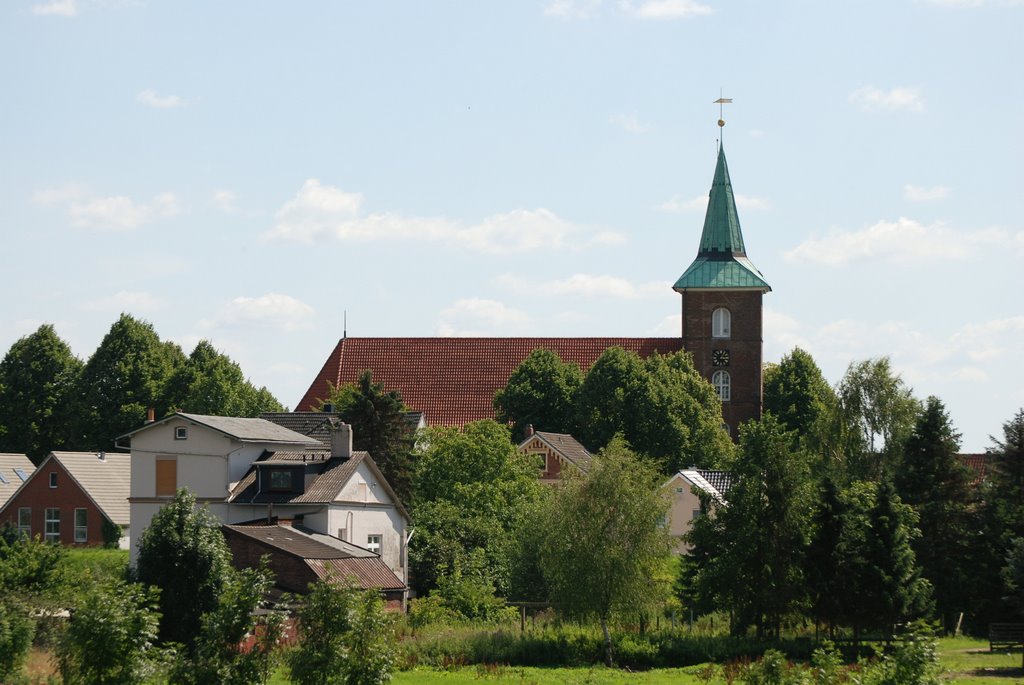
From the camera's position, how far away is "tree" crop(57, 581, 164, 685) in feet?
91.1

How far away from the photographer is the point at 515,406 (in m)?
86.0

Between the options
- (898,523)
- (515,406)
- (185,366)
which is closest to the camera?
(898,523)

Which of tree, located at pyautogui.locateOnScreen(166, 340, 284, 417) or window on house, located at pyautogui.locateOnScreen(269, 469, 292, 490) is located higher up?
tree, located at pyautogui.locateOnScreen(166, 340, 284, 417)

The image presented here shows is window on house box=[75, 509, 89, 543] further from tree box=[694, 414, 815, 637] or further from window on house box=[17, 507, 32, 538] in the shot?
tree box=[694, 414, 815, 637]

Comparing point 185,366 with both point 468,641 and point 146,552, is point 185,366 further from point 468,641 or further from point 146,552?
point 146,552

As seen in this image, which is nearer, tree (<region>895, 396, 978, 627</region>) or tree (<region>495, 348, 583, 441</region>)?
tree (<region>895, 396, 978, 627</region>)

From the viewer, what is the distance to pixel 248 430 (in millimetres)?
54219

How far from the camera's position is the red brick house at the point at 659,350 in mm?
96438

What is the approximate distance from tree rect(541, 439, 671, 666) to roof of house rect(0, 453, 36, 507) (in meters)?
36.8

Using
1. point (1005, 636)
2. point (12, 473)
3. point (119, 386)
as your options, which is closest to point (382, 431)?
point (12, 473)

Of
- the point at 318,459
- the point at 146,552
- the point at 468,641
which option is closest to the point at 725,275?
the point at 318,459

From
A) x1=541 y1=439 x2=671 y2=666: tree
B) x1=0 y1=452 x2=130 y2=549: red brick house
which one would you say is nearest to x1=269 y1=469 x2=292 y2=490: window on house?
x1=541 y1=439 x2=671 y2=666: tree

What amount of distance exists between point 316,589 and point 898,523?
2497 cm

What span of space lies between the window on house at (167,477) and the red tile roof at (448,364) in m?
45.1
